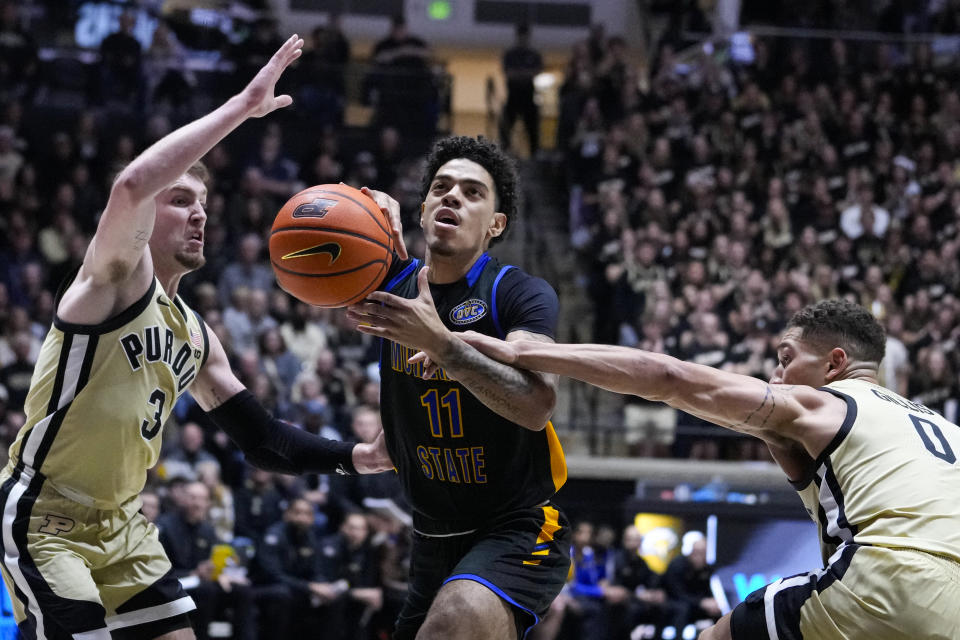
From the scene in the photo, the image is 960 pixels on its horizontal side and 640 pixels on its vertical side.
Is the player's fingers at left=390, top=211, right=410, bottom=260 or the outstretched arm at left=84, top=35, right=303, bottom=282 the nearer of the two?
the outstretched arm at left=84, top=35, right=303, bottom=282

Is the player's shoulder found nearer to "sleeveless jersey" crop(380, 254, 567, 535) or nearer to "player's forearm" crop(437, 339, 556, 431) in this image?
"sleeveless jersey" crop(380, 254, 567, 535)

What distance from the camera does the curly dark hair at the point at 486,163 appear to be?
474cm

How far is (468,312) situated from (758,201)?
446 inches

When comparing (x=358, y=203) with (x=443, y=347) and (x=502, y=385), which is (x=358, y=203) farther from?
(x=502, y=385)

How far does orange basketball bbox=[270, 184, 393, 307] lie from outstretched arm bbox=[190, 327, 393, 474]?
96cm

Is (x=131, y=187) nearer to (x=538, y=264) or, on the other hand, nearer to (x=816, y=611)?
(x=816, y=611)

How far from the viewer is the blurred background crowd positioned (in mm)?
9336

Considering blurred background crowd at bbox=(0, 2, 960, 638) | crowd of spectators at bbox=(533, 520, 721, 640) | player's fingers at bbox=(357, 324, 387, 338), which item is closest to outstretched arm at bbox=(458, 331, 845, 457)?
player's fingers at bbox=(357, 324, 387, 338)

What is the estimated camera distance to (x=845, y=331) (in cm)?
438

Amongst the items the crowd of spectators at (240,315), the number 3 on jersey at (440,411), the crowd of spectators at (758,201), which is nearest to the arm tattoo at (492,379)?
the number 3 on jersey at (440,411)

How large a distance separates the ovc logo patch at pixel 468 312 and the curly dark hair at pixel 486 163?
53 centimetres

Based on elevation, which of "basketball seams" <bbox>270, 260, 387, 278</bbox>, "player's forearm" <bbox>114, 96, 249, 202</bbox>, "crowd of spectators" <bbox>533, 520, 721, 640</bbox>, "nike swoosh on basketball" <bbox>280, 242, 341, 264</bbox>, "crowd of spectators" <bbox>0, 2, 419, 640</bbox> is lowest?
"crowd of spectators" <bbox>533, 520, 721, 640</bbox>

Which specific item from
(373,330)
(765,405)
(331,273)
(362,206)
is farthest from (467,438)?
(765,405)

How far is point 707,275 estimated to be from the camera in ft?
43.5
